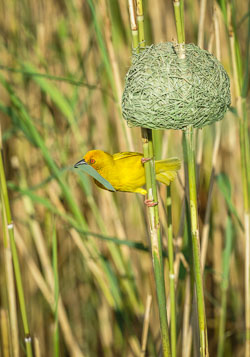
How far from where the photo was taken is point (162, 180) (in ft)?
4.13

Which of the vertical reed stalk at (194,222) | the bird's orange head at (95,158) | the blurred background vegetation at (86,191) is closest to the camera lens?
the vertical reed stalk at (194,222)

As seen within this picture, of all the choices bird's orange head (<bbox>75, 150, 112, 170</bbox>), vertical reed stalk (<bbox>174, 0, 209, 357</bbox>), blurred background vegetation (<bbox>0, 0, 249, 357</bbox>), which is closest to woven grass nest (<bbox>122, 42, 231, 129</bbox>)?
vertical reed stalk (<bbox>174, 0, 209, 357</bbox>)

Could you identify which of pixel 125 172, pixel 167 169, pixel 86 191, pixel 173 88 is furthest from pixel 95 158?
pixel 86 191

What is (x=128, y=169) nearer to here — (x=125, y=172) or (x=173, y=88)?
(x=125, y=172)

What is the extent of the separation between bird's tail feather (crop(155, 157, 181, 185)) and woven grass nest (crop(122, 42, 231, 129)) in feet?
0.78

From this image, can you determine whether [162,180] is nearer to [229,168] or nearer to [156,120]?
[156,120]

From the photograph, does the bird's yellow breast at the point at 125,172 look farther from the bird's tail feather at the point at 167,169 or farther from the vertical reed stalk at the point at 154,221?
the vertical reed stalk at the point at 154,221

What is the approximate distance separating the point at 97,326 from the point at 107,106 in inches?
42.0

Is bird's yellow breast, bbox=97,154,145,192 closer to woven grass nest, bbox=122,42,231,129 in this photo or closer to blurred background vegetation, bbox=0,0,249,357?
woven grass nest, bbox=122,42,231,129

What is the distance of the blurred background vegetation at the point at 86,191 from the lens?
1.74 metres

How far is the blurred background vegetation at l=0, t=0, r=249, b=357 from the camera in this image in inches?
68.5

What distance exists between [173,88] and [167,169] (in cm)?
34

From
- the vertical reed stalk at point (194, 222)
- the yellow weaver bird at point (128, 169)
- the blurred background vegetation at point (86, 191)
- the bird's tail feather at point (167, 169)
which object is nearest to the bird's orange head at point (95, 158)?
the yellow weaver bird at point (128, 169)

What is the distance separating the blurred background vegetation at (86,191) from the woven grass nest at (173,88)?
0.61m
